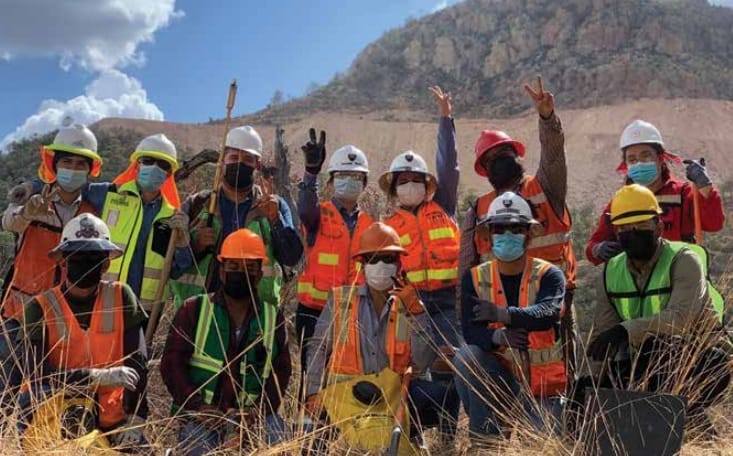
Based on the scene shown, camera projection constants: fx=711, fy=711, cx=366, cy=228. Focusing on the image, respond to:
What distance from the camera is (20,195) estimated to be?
16.9ft

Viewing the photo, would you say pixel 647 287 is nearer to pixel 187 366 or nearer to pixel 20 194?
pixel 187 366

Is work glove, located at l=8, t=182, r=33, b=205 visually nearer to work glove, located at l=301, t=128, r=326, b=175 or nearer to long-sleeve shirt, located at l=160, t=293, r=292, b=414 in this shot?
long-sleeve shirt, located at l=160, t=293, r=292, b=414

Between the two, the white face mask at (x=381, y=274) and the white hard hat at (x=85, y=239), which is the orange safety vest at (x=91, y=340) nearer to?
the white hard hat at (x=85, y=239)

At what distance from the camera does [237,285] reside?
4.49 meters

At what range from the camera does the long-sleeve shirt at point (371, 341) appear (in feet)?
14.9

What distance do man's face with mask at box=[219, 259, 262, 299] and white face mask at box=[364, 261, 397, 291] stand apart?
73 cm

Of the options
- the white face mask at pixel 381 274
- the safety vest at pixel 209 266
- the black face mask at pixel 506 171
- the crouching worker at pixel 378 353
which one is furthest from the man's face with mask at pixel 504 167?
the safety vest at pixel 209 266

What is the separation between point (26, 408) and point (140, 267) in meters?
1.65

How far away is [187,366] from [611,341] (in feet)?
8.49

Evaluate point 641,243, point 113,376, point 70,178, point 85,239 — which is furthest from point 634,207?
point 70,178

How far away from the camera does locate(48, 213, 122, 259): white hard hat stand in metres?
4.30

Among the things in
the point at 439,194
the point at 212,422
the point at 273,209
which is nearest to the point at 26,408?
the point at 212,422

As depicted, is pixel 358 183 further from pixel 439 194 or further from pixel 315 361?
pixel 315 361

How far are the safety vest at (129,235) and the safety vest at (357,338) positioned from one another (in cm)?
155
